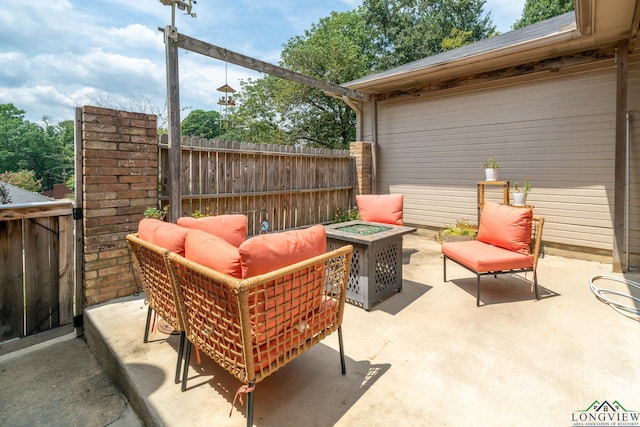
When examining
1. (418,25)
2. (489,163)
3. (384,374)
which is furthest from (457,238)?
(418,25)

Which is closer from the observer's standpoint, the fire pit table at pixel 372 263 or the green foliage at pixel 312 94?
the fire pit table at pixel 372 263

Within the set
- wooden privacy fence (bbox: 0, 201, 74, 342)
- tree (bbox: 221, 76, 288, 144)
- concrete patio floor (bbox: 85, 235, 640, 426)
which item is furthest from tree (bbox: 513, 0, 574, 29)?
wooden privacy fence (bbox: 0, 201, 74, 342)

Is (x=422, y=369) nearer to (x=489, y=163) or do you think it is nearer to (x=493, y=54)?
(x=489, y=163)

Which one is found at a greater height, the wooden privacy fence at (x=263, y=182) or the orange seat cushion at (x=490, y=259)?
the wooden privacy fence at (x=263, y=182)

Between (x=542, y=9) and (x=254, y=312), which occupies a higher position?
(x=542, y=9)

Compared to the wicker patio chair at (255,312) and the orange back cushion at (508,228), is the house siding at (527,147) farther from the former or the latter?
the wicker patio chair at (255,312)

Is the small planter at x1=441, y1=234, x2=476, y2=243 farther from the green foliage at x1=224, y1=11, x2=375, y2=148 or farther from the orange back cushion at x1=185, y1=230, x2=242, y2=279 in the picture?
the green foliage at x1=224, y1=11, x2=375, y2=148

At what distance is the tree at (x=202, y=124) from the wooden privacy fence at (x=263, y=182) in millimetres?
28967

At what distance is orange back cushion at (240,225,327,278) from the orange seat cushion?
1.96 metres

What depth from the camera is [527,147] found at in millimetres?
5125

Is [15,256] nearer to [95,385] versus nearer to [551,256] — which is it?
[95,385]

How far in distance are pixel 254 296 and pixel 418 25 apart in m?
18.5

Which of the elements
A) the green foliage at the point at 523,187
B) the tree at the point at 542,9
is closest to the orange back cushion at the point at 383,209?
the green foliage at the point at 523,187

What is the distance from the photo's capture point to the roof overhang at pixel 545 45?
3.41 m
